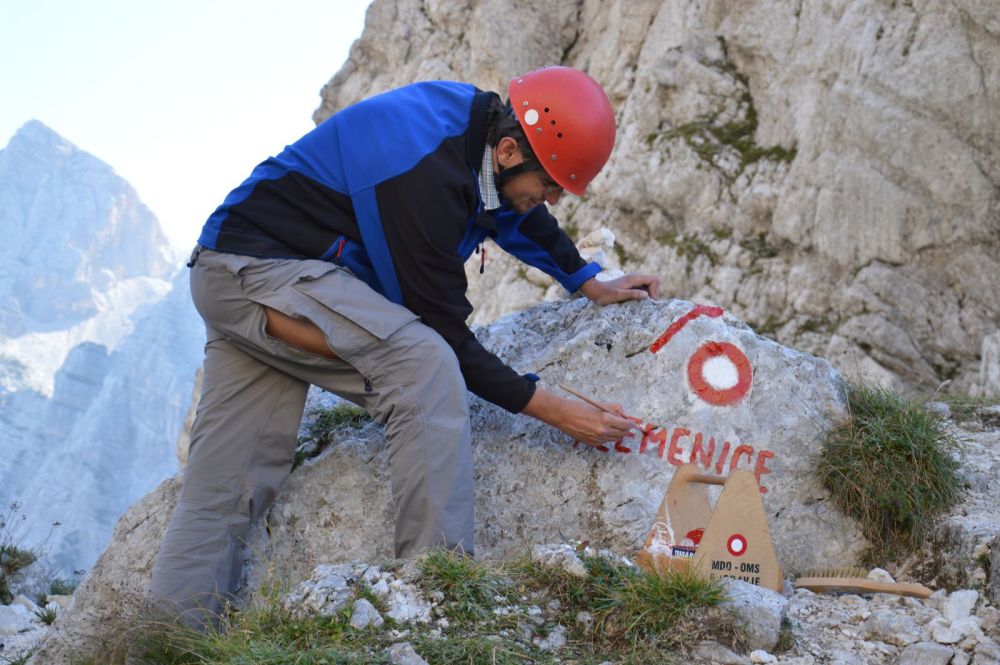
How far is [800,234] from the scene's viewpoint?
18.0 metres

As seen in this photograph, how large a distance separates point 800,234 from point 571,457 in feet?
47.3

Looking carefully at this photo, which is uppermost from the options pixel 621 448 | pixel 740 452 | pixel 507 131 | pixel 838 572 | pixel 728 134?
pixel 728 134

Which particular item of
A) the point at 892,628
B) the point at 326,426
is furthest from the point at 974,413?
the point at 326,426

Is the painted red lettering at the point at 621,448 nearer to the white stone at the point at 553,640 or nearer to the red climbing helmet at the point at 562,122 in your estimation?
the red climbing helmet at the point at 562,122

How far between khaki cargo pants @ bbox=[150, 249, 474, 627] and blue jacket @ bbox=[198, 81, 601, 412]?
0.12 meters

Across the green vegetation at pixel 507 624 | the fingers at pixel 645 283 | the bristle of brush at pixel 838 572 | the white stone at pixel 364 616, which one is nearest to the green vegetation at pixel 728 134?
the fingers at pixel 645 283

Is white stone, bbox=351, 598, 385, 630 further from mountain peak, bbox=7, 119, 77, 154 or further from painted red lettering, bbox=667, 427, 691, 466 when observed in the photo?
mountain peak, bbox=7, 119, 77, 154

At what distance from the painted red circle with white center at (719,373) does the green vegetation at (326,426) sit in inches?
76.4

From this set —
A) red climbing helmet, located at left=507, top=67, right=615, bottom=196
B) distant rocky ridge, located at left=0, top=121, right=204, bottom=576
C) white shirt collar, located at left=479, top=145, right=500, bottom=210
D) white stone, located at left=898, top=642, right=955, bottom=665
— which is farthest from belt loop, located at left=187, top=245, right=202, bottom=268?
distant rocky ridge, located at left=0, top=121, right=204, bottom=576

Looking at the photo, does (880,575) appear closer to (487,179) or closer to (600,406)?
(600,406)

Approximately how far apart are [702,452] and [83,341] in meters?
128

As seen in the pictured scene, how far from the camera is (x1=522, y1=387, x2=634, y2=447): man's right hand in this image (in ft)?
14.6

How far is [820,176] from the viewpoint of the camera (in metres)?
17.8

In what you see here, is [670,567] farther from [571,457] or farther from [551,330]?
[551,330]
